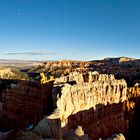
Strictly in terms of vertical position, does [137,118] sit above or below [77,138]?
below

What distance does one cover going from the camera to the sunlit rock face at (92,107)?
3219 centimetres

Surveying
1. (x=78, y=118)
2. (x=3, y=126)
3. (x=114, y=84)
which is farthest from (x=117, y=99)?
(x=3, y=126)

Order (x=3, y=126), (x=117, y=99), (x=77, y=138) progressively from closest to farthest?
(x=77, y=138), (x=3, y=126), (x=117, y=99)

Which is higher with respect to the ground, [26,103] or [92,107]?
[26,103]

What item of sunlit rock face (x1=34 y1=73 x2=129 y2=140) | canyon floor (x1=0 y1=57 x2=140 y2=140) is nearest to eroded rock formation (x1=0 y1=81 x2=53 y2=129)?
canyon floor (x1=0 y1=57 x2=140 y2=140)

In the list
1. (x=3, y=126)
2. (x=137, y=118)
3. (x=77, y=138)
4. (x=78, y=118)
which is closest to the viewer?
(x=77, y=138)

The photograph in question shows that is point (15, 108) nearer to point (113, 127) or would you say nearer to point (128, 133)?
point (113, 127)

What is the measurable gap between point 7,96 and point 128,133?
49.3 ft

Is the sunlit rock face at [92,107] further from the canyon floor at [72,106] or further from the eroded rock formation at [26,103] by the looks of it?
the eroded rock formation at [26,103]

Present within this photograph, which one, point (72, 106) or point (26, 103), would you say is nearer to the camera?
point (72, 106)

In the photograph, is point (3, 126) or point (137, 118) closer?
point (3, 126)

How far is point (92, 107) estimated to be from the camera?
38.2m

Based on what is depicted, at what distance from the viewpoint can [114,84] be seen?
4512 centimetres

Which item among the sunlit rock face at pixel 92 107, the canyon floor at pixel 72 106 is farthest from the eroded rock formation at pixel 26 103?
the sunlit rock face at pixel 92 107
